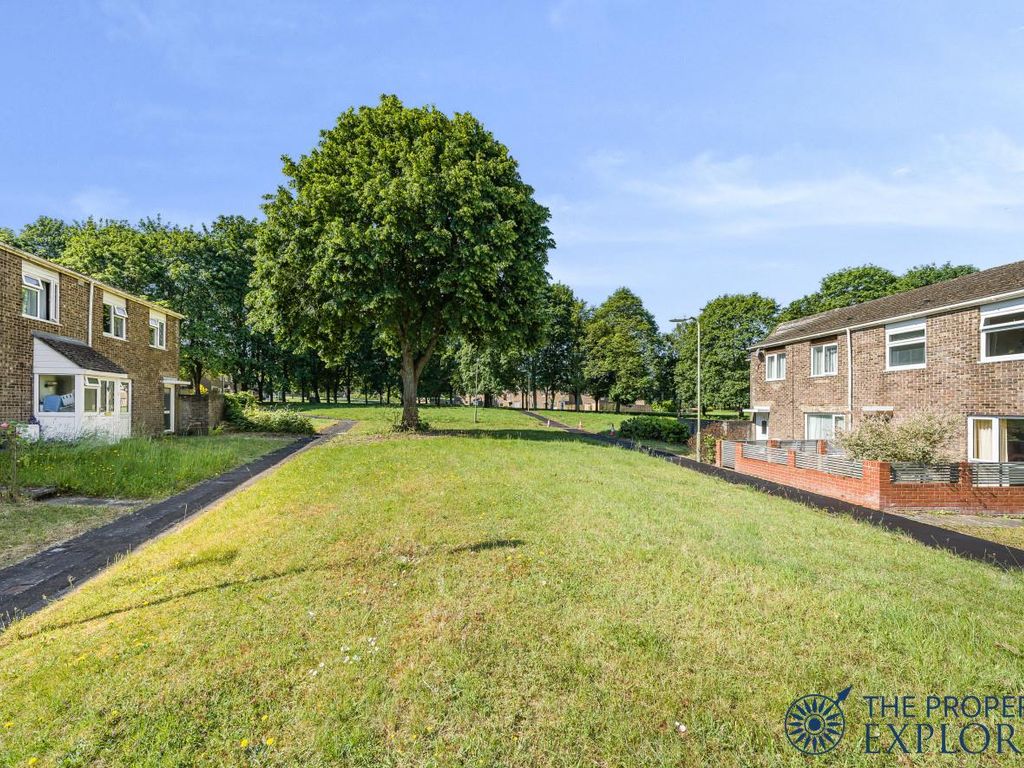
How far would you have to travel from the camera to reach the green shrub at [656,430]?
98.7 feet

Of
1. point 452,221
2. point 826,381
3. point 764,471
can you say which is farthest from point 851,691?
point 826,381

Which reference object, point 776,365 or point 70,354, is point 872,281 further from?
point 70,354

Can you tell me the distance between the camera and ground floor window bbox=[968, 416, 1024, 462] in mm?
13523

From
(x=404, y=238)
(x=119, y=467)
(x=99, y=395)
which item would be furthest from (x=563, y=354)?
(x=119, y=467)

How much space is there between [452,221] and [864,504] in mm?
16604

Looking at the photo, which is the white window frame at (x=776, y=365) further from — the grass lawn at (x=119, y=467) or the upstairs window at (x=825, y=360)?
the grass lawn at (x=119, y=467)

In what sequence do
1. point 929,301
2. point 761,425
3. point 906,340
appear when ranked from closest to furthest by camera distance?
point 929,301
point 906,340
point 761,425

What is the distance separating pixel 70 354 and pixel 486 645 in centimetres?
2070

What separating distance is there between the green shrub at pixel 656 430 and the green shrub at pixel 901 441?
16.5 meters

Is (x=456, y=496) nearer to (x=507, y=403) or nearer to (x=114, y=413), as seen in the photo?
(x=114, y=413)

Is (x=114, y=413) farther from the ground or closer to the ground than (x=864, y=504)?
farther from the ground

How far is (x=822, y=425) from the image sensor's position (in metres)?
20.9

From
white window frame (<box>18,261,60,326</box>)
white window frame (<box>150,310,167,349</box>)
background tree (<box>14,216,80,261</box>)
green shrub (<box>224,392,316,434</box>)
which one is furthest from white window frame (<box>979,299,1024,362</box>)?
background tree (<box>14,216,80,261</box>)

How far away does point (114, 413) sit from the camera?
1942cm
